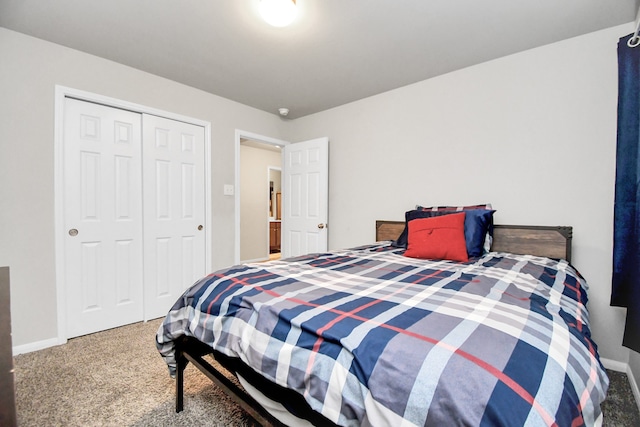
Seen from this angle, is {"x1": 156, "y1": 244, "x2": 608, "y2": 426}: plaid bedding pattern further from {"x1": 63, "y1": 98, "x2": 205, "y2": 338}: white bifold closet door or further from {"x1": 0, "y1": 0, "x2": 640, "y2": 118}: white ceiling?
{"x1": 0, "y1": 0, "x2": 640, "y2": 118}: white ceiling

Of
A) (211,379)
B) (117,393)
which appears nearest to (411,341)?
(211,379)

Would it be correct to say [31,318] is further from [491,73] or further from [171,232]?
[491,73]

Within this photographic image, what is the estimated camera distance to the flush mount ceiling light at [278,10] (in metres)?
1.64

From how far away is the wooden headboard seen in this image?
82.3 inches

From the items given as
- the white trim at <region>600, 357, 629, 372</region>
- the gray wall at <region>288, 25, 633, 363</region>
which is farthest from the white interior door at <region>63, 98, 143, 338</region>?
the white trim at <region>600, 357, 629, 372</region>

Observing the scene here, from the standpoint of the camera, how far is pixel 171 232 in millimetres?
2955

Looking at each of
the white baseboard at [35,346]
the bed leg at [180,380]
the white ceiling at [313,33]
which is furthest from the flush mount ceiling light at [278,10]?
the white baseboard at [35,346]

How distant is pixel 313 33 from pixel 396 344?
7.09 feet

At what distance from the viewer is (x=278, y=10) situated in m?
1.67

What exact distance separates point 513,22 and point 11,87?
3.65 metres

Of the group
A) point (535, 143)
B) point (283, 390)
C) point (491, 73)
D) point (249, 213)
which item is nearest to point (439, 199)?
point (535, 143)

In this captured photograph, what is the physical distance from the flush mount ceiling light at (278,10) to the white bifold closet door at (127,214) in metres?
1.75

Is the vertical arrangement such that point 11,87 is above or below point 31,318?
above

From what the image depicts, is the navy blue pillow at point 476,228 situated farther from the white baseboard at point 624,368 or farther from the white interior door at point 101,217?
the white interior door at point 101,217
